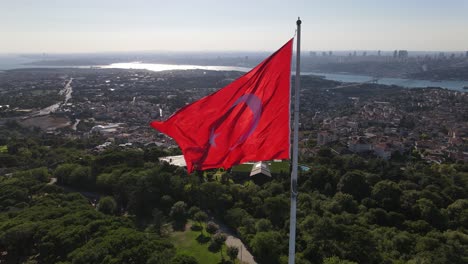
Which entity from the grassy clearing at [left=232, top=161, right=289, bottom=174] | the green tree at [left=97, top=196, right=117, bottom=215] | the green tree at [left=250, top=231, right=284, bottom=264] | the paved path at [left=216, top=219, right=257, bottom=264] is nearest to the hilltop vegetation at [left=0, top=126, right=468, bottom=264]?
the green tree at [left=250, top=231, right=284, bottom=264]

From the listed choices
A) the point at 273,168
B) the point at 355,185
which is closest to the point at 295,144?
the point at 355,185

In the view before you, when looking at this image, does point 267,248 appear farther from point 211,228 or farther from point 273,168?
point 273,168

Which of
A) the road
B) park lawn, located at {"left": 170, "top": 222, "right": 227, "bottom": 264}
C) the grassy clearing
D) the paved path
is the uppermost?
the road

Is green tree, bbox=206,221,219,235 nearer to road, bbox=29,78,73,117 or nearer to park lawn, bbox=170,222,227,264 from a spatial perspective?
park lawn, bbox=170,222,227,264

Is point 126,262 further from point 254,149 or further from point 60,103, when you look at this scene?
point 60,103

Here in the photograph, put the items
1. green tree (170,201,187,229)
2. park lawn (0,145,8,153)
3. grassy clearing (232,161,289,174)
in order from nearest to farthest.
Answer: green tree (170,201,187,229) < grassy clearing (232,161,289,174) < park lawn (0,145,8,153)

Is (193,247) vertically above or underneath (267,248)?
underneath

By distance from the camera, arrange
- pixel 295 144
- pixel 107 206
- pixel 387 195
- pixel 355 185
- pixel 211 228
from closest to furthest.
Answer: pixel 295 144 → pixel 211 228 → pixel 107 206 → pixel 387 195 → pixel 355 185
